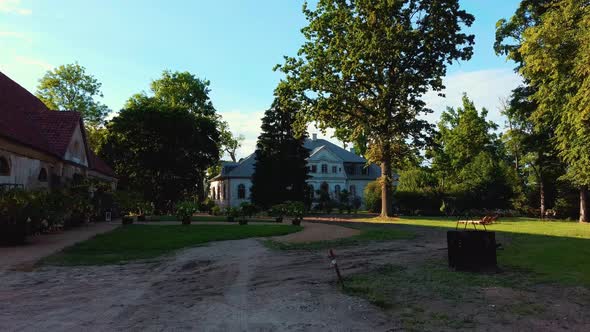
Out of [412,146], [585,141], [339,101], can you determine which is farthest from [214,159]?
[585,141]

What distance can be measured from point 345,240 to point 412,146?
1704 cm

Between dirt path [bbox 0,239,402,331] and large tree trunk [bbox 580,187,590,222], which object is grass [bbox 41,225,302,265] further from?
large tree trunk [bbox 580,187,590,222]

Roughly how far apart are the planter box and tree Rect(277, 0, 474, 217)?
21.5 meters

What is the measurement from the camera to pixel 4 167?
1803 centimetres

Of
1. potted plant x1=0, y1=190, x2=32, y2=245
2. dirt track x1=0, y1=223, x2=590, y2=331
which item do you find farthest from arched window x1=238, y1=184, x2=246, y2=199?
dirt track x1=0, y1=223, x2=590, y2=331

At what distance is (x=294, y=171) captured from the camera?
140 feet

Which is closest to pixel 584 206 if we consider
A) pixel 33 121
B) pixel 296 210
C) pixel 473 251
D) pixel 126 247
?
pixel 296 210

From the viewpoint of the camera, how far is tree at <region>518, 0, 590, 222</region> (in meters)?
21.1

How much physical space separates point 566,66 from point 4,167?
28054mm

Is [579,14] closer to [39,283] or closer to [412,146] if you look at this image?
[412,146]

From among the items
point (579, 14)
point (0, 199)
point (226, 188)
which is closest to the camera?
point (0, 199)

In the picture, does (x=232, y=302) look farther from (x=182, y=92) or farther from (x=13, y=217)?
(x=182, y=92)

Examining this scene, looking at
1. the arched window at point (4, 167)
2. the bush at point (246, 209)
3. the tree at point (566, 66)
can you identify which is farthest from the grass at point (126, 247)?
the tree at point (566, 66)

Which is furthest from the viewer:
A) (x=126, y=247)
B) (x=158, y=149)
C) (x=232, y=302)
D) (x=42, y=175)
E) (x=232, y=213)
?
(x=158, y=149)
